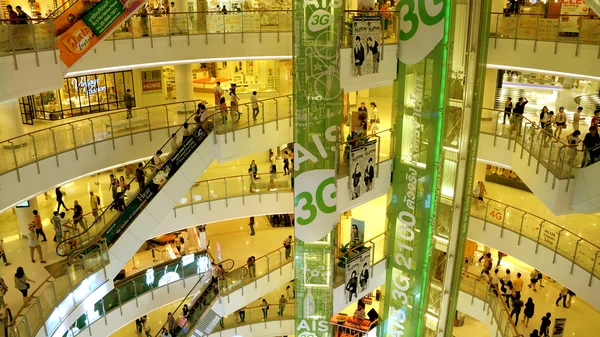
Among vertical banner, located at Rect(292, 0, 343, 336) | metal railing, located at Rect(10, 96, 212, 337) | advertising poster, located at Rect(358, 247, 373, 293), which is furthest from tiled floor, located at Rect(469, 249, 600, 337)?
metal railing, located at Rect(10, 96, 212, 337)

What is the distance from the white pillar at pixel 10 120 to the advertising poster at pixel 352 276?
36.2ft

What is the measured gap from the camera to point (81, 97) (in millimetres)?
23062

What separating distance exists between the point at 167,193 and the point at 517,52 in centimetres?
1063

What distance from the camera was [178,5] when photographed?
63.0ft

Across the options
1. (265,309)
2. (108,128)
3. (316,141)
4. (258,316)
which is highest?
(108,128)

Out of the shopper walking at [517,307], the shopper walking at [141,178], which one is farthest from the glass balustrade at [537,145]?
the shopper walking at [141,178]

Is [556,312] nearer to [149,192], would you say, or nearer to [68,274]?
[149,192]

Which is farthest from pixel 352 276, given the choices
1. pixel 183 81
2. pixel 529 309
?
pixel 183 81

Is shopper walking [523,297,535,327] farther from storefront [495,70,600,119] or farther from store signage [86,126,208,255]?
store signage [86,126,208,255]

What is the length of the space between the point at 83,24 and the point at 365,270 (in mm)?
11005

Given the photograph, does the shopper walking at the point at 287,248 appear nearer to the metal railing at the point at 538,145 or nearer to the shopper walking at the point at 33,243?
the metal railing at the point at 538,145

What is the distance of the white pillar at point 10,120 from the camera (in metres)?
16.3

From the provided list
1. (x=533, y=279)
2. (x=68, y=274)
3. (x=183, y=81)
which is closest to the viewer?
(x=68, y=274)

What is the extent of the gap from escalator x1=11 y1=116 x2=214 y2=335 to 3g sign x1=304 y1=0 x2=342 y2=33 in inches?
161
